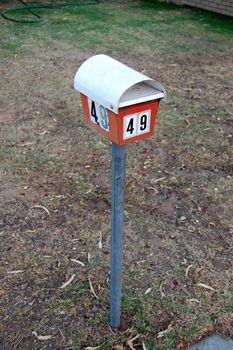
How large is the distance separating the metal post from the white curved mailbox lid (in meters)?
0.20

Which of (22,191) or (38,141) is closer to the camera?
(22,191)

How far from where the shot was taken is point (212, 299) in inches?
83.0

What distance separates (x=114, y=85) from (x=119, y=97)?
0.20 feet

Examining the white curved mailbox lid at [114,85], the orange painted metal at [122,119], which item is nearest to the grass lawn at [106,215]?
the orange painted metal at [122,119]

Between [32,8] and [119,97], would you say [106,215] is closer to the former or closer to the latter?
[119,97]

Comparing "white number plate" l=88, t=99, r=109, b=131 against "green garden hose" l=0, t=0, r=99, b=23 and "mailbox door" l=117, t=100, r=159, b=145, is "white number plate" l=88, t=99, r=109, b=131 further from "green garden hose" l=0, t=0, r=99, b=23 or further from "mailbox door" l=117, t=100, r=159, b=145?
"green garden hose" l=0, t=0, r=99, b=23

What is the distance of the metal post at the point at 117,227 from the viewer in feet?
5.03

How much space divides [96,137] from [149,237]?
126cm

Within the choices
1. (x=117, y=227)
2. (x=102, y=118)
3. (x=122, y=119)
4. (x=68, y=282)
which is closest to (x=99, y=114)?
(x=102, y=118)

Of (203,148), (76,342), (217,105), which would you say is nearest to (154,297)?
(76,342)

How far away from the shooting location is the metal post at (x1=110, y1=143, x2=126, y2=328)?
1.53m

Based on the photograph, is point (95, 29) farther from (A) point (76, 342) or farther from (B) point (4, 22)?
(A) point (76, 342)

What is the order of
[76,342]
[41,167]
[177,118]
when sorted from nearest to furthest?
[76,342]
[41,167]
[177,118]

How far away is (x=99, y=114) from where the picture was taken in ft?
4.85
